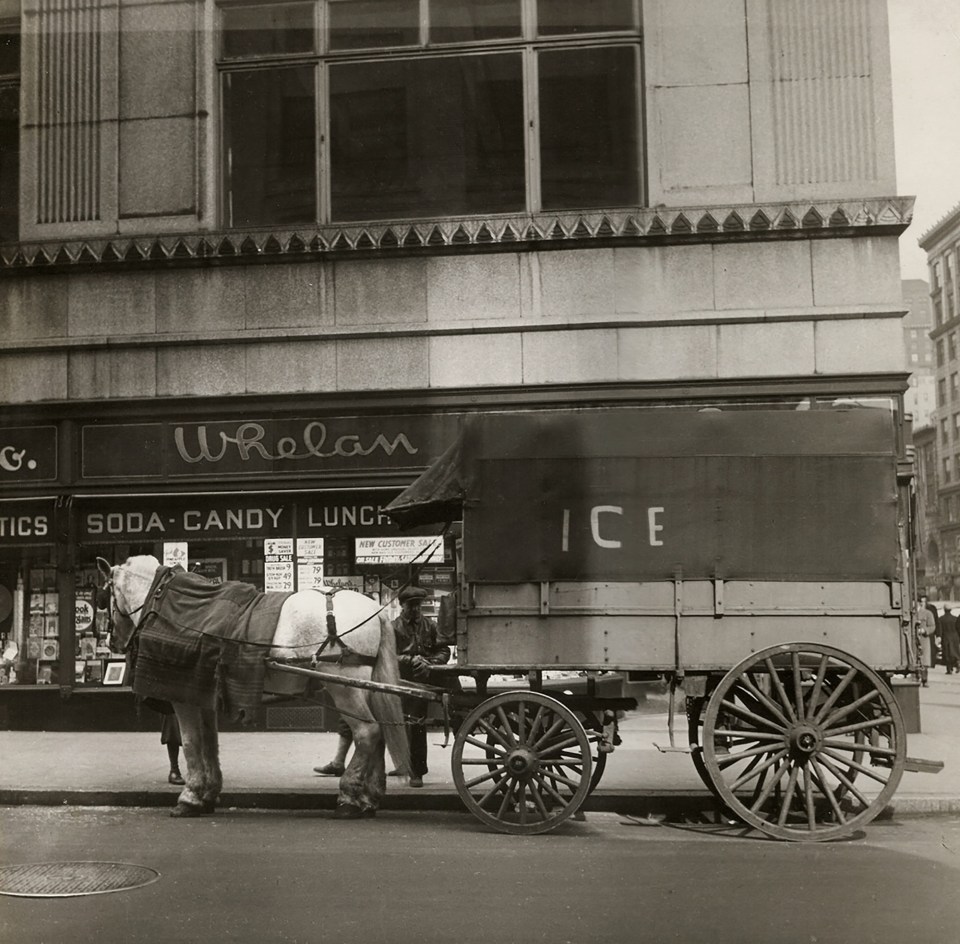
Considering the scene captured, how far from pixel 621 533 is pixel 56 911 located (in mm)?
4151

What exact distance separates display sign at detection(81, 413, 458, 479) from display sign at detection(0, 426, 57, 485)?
1.37 ft

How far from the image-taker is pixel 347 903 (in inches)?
236

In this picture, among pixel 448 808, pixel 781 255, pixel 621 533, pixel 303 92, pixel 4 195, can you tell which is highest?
pixel 303 92

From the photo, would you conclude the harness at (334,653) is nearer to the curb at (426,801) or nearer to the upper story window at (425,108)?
the curb at (426,801)

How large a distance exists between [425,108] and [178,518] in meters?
5.79

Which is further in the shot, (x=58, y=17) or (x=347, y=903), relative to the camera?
(x=58, y=17)

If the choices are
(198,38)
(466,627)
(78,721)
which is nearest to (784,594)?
(466,627)

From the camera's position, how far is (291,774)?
10.4 m

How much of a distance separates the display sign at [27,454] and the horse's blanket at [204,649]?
5895mm

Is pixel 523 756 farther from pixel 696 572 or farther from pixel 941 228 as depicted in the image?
pixel 941 228

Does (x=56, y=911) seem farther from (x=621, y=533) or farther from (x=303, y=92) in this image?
(x=303, y=92)

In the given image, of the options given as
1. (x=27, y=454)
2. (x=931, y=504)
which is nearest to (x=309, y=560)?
(x=27, y=454)

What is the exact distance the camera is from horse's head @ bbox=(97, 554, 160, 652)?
29.1ft

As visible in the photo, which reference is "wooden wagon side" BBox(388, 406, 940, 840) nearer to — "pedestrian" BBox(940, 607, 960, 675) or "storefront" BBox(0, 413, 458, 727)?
"storefront" BBox(0, 413, 458, 727)
